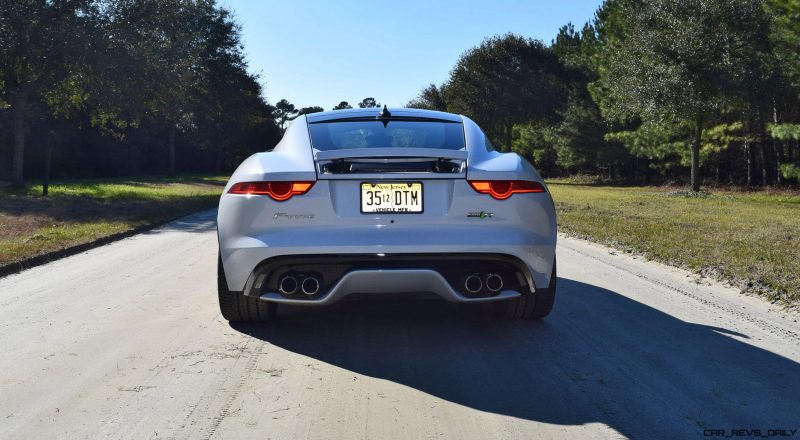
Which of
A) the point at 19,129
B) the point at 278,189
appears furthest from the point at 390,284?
the point at 19,129

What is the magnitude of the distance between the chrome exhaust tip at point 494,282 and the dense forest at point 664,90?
22.0m

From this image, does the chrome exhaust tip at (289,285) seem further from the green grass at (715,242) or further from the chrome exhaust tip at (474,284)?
the green grass at (715,242)

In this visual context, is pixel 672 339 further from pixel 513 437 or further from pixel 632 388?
pixel 513 437

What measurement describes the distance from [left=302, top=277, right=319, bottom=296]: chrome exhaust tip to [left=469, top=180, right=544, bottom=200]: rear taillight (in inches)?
45.4

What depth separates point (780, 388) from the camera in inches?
148

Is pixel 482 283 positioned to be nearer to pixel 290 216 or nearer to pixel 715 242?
pixel 290 216

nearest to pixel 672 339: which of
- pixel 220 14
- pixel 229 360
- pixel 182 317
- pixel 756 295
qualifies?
pixel 756 295

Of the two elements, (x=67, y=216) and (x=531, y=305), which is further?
(x=67, y=216)

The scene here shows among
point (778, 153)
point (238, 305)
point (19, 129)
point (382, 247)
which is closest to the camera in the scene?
point (382, 247)

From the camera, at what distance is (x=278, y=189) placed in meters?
4.55

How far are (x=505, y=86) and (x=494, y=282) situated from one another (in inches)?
1874

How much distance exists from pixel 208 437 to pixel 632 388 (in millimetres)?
2102

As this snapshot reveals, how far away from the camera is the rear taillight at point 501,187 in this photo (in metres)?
4.59

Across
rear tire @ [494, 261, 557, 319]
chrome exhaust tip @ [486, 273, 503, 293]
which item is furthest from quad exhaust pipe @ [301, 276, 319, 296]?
rear tire @ [494, 261, 557, 319]
